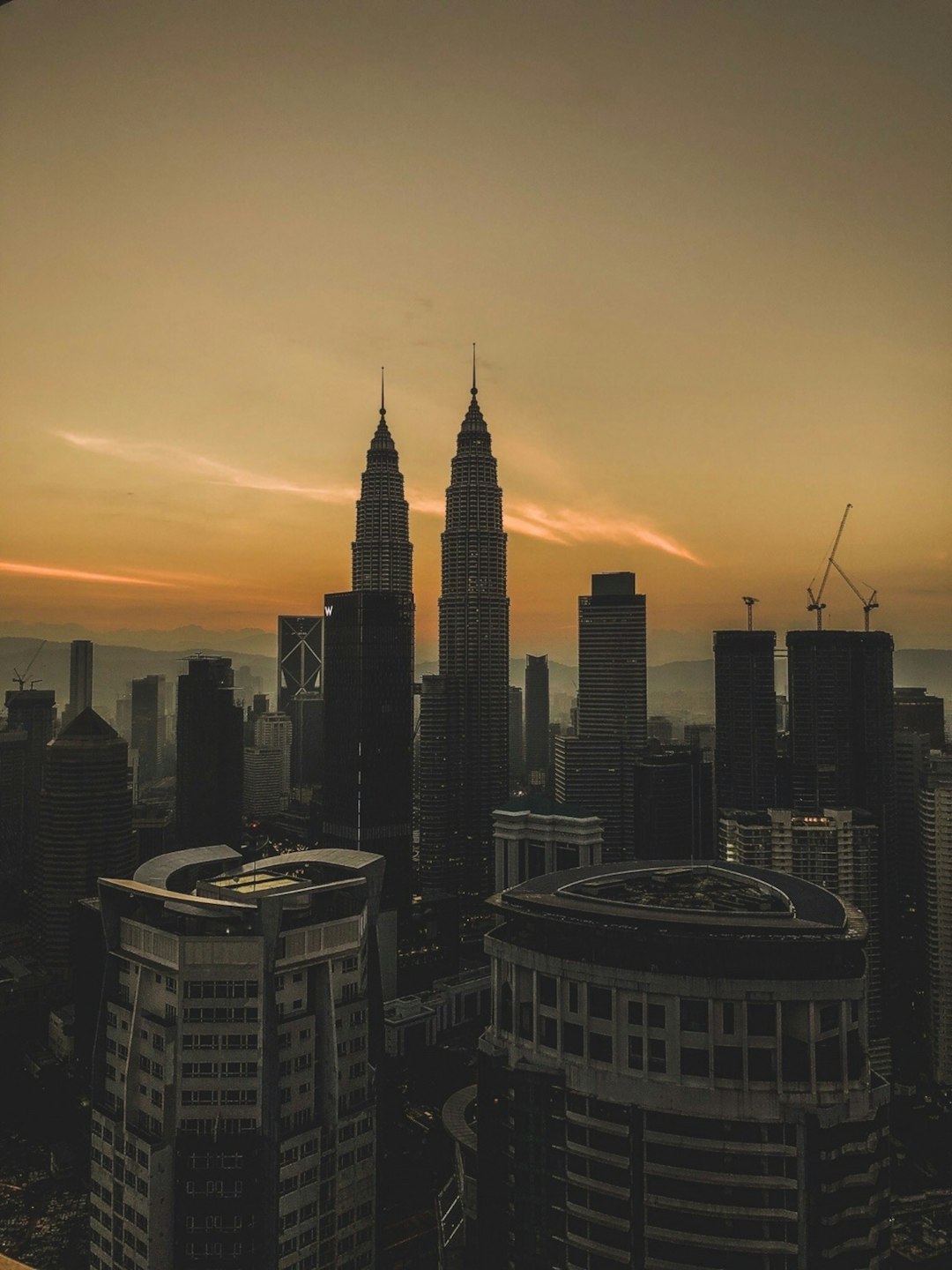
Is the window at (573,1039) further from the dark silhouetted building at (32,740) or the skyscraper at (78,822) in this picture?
the skyscraper at (78,822)

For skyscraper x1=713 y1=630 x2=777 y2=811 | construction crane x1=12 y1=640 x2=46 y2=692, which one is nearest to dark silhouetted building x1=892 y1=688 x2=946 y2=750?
skyscraper x1=713 y1=630 x2=777 y2=811

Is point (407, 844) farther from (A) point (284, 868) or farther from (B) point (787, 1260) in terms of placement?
(B) point (787, 1260)

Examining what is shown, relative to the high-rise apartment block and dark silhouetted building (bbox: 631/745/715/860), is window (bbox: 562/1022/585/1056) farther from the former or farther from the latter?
dark silhouetted building (bbox: 631/745/715/860)

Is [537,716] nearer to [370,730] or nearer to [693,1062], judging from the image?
[370,730]

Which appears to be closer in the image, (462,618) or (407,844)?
(407,844)

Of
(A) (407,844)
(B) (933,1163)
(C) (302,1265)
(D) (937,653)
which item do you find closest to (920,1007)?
(B) (933,1163)

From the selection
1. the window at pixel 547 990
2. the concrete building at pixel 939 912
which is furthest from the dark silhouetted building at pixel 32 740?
the concrete building at pixel 939 912

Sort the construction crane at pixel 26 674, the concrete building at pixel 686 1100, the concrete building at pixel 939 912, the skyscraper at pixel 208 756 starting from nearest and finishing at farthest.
→ the concrete building at pixel 686 1100
the construction crane at pixel 26 674
the concrete building at pixel 939 912
the skyscraper at pixel 208 756
